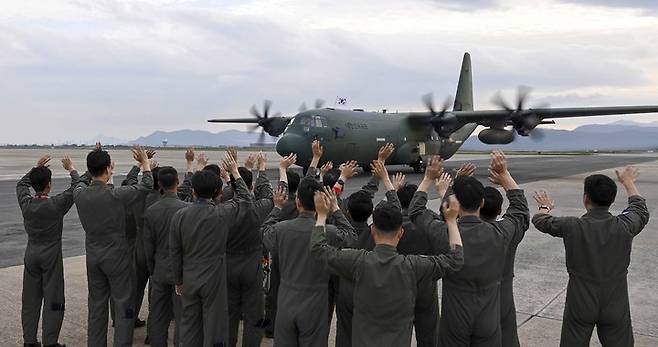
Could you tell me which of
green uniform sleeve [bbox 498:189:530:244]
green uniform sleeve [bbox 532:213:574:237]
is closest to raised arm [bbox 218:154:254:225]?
green uniform sleeve [bbox 498:189:530:244]

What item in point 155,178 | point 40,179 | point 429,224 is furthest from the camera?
point 155,178

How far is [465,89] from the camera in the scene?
119 ft

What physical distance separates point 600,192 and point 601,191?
0.01 m

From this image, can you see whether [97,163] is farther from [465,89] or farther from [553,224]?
[465,89]

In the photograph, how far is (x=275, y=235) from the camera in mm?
4254

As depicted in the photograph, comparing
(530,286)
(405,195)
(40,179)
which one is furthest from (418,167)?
(40,179)

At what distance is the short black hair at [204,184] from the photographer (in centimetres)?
461

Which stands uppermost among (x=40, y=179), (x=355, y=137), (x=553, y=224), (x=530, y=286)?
(x=355, y=137)

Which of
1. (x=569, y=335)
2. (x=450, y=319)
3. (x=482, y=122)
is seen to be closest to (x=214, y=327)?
(x=450, y=319)

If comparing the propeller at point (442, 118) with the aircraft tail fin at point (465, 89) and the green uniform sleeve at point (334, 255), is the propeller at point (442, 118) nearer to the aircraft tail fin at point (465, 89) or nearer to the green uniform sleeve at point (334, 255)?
the aircraft tail fin at point (465, 89)

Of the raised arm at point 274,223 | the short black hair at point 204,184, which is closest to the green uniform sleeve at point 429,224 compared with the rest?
the raised arm at point 274,223

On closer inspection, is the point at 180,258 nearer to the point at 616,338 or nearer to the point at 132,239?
the point at 132,239

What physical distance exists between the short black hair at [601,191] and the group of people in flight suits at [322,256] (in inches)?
0.5

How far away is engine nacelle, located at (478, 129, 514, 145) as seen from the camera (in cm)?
2792
